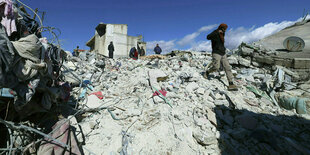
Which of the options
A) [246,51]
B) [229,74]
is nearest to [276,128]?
[229,74]

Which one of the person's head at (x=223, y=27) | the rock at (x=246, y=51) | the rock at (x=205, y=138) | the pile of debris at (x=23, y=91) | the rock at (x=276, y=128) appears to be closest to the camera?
the pile of debris at (x=23, y=91)

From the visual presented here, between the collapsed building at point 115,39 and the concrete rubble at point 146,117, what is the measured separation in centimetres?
1266

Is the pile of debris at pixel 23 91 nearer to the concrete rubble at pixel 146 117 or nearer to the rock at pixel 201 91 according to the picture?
the concrete rubble at pixel 146 117

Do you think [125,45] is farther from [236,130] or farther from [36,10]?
[236,130]

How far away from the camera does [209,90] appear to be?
3.55 m

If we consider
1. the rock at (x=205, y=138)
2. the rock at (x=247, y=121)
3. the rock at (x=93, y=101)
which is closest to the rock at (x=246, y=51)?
the rock at (x=247, y=121)

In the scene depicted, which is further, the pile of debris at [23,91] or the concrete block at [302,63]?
the concrete block at [302,63]

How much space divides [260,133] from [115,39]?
51.6 feet

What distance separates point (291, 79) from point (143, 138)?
18.5 feet

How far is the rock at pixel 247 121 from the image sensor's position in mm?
2473

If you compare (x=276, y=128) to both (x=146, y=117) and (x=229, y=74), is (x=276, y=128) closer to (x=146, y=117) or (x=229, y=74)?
(x=229, y=74)

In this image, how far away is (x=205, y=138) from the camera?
216cm

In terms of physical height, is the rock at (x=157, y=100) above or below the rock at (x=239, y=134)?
above

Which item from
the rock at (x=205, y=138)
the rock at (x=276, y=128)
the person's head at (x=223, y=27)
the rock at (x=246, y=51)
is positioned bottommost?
the rock at (x=205, y=138)
